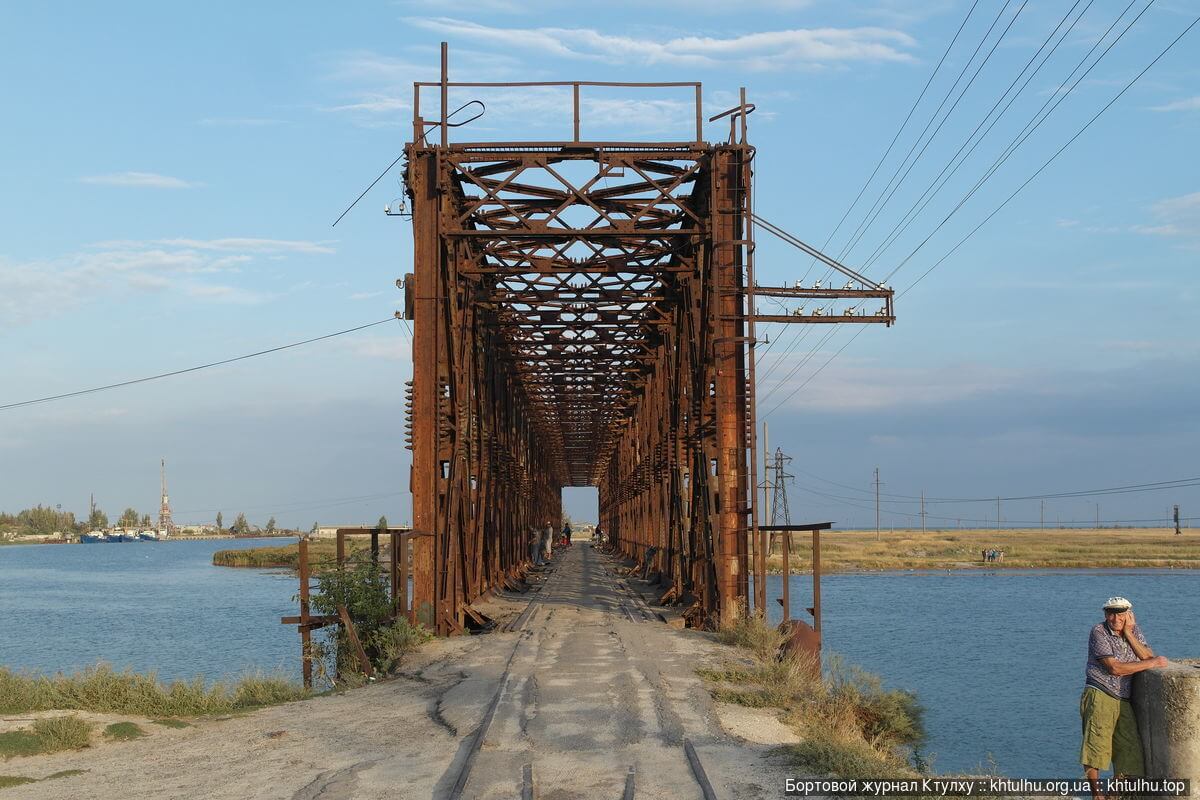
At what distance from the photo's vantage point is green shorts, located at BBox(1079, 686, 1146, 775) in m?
8.68

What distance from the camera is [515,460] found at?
129ft

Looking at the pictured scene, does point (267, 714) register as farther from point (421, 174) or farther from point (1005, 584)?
point (1005, 584)

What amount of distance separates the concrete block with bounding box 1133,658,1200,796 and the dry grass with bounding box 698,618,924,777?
2043 mm

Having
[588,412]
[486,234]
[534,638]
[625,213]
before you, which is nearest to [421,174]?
[486,234]

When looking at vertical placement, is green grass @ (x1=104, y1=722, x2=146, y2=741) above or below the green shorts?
below

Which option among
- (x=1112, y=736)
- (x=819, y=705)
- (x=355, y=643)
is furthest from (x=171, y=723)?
(x=1112, y=736)

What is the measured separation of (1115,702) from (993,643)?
30.4 meters

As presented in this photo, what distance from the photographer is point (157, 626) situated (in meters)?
45.8

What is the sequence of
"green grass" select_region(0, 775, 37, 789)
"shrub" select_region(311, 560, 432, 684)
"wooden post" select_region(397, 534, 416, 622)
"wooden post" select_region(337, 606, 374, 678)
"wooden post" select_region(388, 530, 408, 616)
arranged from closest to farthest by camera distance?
1. "green grass" select_region(0, 775, 37, 789)
2. "wooden post" select_region(337, 606, 374, 678)
3. "shrub" select_region(311, 560, 432, 684)
4. "wooden post" select_region(388, 530, 408, 616)
5. "wooden post" select_region(397, 534, 416, 622)

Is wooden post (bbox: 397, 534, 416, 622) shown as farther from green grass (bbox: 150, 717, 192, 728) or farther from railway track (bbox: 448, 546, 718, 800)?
green grass (bbox: 150, 717, 192, 728)

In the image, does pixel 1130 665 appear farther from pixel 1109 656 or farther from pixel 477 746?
pixel 477 746

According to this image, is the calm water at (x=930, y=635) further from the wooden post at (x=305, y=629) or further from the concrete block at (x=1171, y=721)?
the concrete block at (x=1171, y=721)

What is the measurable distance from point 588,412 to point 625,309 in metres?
30.0

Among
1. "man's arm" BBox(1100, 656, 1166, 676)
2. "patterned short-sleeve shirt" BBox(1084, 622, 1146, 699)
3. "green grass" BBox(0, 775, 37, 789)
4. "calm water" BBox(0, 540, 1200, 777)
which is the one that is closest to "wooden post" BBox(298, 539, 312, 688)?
"calm water" BBox(0, 540, 1200, 777)
